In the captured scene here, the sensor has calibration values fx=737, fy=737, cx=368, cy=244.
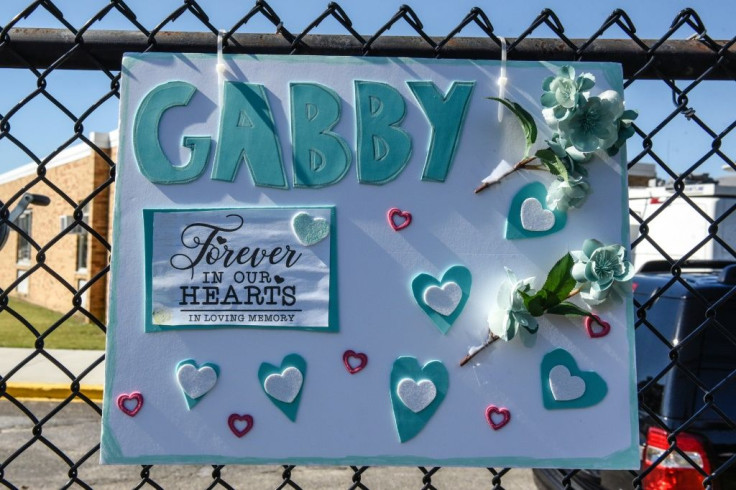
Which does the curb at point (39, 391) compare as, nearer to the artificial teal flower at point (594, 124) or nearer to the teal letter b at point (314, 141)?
the teal letter b at point (314, 141)

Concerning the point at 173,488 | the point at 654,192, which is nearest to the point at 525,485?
the point at 173,488

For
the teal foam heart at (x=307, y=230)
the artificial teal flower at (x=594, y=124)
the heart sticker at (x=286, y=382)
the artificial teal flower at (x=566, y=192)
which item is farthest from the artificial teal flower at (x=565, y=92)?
the heart sticker at (x=286, y=382)

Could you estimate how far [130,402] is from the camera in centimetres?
144

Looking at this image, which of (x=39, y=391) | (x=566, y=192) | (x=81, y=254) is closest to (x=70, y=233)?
(x=81, y=254)

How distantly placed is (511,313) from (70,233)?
14.7 m

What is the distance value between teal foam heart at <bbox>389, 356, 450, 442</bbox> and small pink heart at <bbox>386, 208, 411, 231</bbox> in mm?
256

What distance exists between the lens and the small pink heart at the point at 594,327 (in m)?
1.47

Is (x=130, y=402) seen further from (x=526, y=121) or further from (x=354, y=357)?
(x=526, y=121)

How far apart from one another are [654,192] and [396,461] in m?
7.29

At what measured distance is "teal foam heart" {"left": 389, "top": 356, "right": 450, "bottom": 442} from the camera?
1.43 m

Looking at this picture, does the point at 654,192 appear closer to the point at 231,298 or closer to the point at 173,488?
the point at 173,488

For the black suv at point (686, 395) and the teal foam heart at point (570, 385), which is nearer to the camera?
the teal foam heart at point (570, 385)

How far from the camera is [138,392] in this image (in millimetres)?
1438

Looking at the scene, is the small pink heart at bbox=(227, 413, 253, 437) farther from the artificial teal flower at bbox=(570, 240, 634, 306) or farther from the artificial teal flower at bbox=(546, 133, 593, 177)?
the artificial teal flower at bbox=(546, 133, 593, 177)
